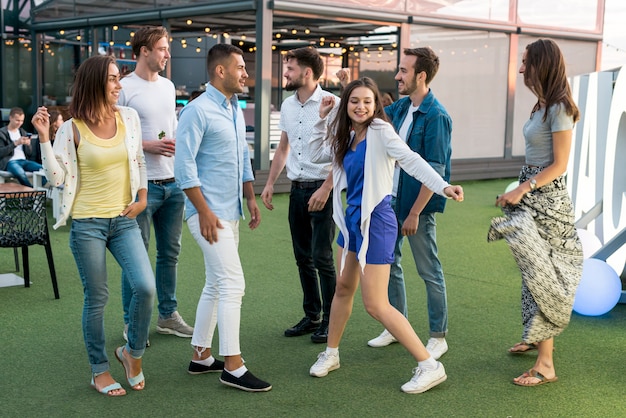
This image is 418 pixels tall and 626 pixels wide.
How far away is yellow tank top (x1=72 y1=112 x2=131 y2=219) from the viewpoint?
393 centimetres

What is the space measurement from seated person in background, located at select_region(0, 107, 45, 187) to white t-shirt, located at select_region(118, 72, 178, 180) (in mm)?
5688

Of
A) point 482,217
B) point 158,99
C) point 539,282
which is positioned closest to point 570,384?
point 539,282

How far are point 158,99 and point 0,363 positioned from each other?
1721 mm

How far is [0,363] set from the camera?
4.51 m

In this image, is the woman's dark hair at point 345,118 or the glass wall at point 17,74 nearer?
the woman's dark hair at point 345,118

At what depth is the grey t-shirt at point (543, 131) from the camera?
4.11 metres

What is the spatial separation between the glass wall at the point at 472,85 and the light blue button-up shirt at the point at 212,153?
33.9 feet

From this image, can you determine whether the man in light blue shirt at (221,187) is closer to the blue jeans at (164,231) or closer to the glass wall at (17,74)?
the blue jeans at (164,231)

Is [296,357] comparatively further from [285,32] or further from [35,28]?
[35,28]

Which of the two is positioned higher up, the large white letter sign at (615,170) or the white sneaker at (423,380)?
the large white letter sign at (615,170)

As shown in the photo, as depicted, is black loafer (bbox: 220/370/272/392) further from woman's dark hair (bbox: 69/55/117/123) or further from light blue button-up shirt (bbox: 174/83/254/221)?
woman's dark hair (bbox: 69/55/117/123)

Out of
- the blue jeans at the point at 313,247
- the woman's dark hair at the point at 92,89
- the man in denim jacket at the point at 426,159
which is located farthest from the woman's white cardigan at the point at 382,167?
the woman's dark hair at the point at 92,89

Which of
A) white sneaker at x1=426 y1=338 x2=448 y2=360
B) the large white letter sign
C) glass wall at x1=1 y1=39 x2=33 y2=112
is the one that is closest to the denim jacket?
white sneaker at x1=426 y1=338 x2=448 y2=360

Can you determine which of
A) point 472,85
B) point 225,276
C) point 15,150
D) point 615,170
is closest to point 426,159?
point 225,276
